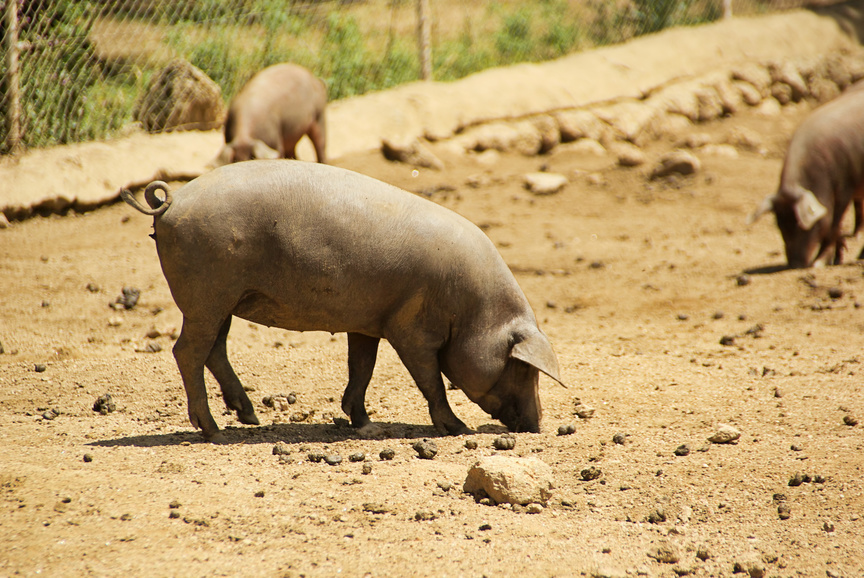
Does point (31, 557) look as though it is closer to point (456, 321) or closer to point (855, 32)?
point (456, 321)

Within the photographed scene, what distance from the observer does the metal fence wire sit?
338 inches

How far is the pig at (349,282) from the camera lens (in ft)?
12.9

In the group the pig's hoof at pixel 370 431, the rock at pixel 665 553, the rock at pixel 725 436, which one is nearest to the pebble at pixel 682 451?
the rock at pixel 725 436

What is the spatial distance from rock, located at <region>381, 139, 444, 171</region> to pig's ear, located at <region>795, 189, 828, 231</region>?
4.43 meters

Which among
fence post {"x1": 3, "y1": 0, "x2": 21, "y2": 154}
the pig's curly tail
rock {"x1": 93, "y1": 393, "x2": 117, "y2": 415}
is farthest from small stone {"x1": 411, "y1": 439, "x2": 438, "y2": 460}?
fence post {"x1": 3, "y1": 0, "x2": 21, "y2": 154}

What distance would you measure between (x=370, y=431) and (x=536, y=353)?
959 millimetres

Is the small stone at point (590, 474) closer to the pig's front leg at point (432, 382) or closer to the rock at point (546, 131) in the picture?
the pig's front leg at point (432, 382)

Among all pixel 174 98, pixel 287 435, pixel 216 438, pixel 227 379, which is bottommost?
pixel 287 435

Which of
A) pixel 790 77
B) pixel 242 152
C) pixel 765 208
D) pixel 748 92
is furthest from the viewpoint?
pixel 790 77

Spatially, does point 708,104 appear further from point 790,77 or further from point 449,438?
point 449,438

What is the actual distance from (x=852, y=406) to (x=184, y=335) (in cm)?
358

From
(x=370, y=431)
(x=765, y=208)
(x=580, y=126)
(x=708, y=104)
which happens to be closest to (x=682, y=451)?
(x=370, y=431)

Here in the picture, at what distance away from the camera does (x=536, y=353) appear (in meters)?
4.44

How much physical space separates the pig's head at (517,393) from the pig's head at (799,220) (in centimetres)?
466
